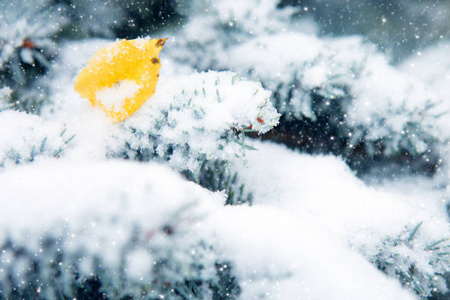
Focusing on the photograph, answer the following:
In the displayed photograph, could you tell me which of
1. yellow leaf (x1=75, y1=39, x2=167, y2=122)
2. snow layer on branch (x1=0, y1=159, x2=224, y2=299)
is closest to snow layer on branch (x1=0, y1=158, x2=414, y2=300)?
snow layer on branch (x1=0, y1=159, x2=224, y2=299)

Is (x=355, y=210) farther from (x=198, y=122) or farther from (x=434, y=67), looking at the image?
(x=434, y=67)

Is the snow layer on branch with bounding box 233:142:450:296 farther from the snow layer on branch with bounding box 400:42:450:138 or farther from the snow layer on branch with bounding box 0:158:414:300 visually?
the snow layer on branch with bounding box 400:42:450:138

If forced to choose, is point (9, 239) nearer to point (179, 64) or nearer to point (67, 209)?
point (67, 209)

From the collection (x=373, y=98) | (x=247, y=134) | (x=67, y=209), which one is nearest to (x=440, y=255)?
(x=373, y=98)

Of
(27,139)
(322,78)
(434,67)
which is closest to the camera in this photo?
(27,139)

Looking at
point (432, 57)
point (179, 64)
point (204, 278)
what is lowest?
point (204, 278)

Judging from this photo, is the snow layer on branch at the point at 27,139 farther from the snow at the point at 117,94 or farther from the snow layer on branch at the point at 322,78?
the snow layer on branch at the point at 322,78

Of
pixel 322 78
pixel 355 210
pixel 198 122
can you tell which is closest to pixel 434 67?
pixel 322 78
